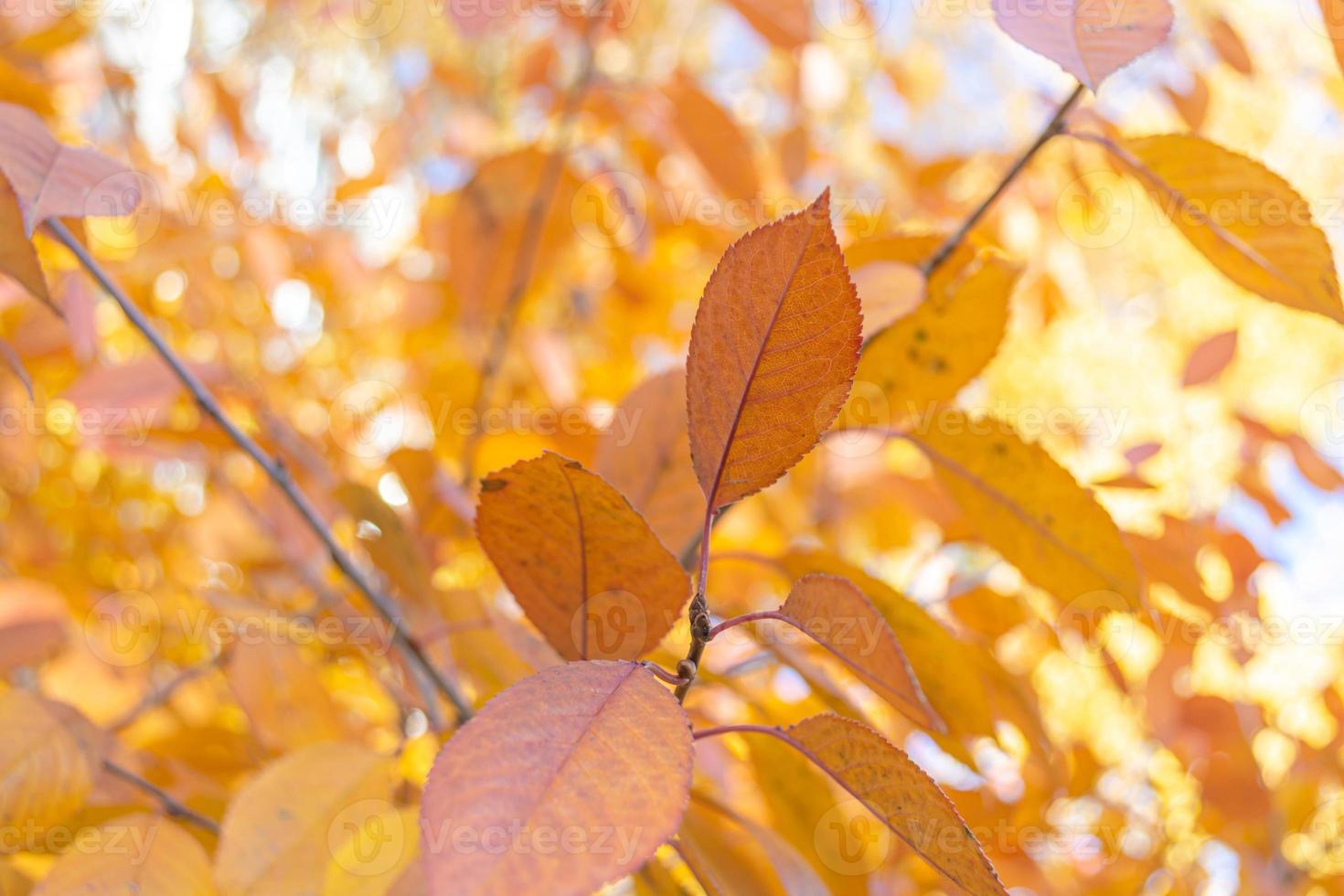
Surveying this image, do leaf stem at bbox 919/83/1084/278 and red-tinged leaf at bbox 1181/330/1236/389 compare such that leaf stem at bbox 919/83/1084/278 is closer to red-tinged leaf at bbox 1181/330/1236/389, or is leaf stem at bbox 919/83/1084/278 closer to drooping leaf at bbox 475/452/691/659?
drooping leaf at bbox 475/452/691/659

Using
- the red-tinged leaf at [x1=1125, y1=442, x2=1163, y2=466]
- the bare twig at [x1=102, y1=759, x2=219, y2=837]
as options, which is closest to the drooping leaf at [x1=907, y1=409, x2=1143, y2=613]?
the red-tinged leaf at [x1=1125, y1=442, x2=1163, y2=466]

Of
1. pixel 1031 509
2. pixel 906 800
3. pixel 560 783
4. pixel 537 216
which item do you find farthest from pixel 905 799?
pixel 537 216

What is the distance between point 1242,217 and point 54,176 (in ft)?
1.78

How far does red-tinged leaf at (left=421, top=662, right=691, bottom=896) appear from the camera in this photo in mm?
262

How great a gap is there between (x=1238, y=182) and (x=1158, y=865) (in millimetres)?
842

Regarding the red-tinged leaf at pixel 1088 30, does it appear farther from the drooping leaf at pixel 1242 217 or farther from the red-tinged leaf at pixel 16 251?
the red-tinged leaf at pixel 16 251

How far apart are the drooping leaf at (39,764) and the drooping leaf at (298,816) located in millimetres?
107

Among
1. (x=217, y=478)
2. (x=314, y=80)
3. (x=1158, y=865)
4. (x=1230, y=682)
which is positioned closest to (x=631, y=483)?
(x=1158, y=865)

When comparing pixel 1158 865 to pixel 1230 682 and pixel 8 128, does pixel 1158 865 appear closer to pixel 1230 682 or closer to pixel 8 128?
pixel 1230 682

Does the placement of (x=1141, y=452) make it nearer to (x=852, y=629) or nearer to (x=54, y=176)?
(x=852, y=629)

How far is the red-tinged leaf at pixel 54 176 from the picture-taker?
0.41 meters

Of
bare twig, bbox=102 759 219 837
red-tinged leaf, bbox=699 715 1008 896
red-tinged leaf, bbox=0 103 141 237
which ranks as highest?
red-tinged leaf, bbox=0 103 141 237

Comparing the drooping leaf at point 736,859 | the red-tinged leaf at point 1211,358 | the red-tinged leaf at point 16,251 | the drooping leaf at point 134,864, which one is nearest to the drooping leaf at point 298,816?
the drooping leaf at point 134,864

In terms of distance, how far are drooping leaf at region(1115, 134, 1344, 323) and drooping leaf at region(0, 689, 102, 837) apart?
656 millimetres
